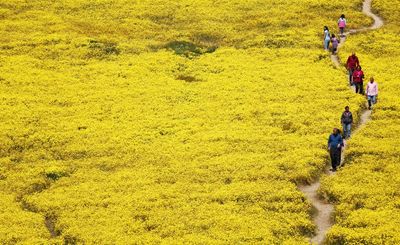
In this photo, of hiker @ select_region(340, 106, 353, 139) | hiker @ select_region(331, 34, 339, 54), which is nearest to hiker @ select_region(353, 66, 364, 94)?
hiker @ select_region(340, 106, 353, 139)

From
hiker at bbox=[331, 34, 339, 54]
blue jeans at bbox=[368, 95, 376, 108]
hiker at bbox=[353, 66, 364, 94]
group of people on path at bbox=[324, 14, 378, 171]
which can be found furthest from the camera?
hiker at bbox=[331, 34, 339, 54]

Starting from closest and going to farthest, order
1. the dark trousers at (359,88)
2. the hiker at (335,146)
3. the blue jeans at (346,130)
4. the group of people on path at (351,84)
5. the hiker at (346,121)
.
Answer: the hiker at (335,146) → the group of people on path at (351,84) → the hiker at (346,121) → the blue jeans at (346,130) → the dark trousers at (359,88)

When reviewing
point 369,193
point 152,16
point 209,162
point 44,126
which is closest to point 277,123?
point 209,162

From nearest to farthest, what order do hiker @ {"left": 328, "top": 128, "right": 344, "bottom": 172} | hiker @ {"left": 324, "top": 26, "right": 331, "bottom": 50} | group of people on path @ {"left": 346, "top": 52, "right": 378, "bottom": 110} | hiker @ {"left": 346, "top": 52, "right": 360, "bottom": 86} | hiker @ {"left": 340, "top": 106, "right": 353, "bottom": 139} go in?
hiker @ {"left": 328, "top": 128, "right": 344, "bottom": 172}
hiker @ {"left": 340, "top": 106, "right": 353, "bottom": 139}
group of people on path @ {"left": 346, "top": 52, "right": 378, "bottom": 110}
hiker @ {"left": 346, "top": 52, "right": 360, "bottom": 86}
hiker @ {"left": 324, "top": 26, "right": 331, "bottom": 50}

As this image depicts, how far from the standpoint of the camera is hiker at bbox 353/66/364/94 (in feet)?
168

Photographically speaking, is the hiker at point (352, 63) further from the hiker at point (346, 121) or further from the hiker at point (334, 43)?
the hiker at point (346, 121)

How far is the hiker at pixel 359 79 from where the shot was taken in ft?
168

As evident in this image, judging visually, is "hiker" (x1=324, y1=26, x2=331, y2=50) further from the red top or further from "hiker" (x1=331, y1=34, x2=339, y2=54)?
the red top

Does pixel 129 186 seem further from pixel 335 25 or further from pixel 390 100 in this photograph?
pixel 335 25

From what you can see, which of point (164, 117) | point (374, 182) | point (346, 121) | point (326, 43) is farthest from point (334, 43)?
point (374, 182)

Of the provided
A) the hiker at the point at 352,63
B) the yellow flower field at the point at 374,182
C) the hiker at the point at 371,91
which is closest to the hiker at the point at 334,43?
the yellow flower field at the point at 374,182

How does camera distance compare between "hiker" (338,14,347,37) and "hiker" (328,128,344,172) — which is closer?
"hiker" (328,128,344,172)

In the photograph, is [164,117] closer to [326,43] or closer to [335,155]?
[335,155]

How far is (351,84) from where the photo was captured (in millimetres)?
54500
